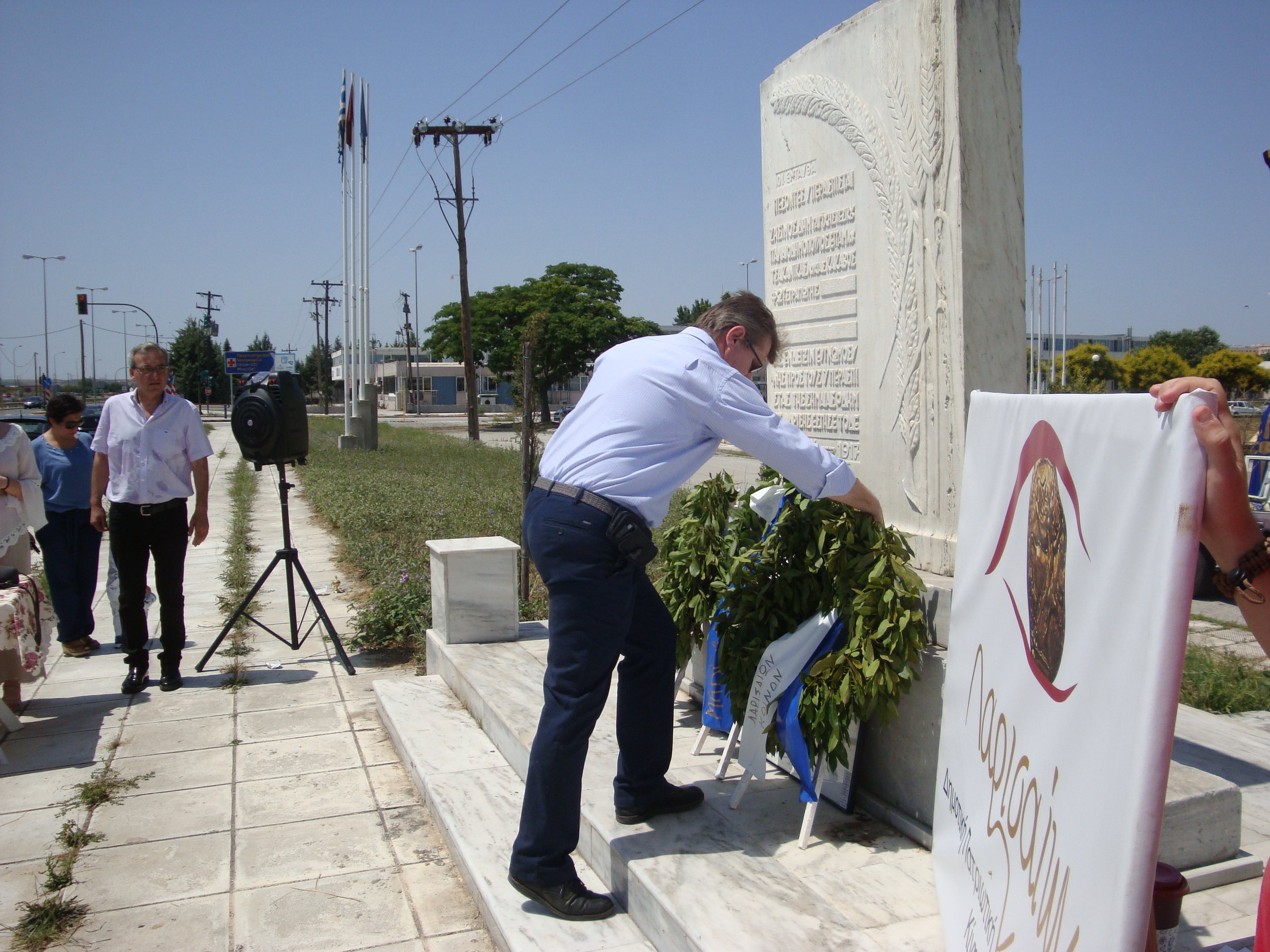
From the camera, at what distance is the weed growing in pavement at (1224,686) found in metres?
4.82

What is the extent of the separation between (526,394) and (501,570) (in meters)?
1.66

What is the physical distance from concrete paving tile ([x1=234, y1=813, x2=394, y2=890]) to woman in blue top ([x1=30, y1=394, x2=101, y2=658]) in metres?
3.49

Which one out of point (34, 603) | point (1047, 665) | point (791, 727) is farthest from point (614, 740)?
point (34, 603)

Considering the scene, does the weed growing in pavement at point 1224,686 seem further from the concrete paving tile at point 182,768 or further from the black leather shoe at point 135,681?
the black leather shoe at point 135,681

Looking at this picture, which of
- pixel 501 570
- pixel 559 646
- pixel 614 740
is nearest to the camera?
pixel 559 646

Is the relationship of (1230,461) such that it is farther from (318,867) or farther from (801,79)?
(318,867)

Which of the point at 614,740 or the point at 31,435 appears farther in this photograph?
the point at 31,435

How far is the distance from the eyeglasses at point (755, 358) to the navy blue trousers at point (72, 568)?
5288mm

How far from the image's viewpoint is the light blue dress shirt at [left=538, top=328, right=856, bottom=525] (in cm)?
267

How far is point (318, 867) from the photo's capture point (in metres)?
3.60

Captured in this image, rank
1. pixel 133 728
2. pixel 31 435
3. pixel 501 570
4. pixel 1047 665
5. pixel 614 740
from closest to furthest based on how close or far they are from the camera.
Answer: pixel 1047 665, pixel 614 740, pixel 133 728, pixel 501 570, pixel 31 435

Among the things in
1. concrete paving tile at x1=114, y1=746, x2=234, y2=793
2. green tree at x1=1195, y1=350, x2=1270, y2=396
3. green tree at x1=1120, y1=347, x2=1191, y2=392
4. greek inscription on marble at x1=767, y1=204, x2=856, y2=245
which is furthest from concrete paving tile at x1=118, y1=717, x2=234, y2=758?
green tree at x1=1120, y1=347, x2=1191, y2=392

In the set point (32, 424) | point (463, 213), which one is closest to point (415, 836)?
point (32, 424)

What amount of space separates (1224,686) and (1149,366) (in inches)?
1689
